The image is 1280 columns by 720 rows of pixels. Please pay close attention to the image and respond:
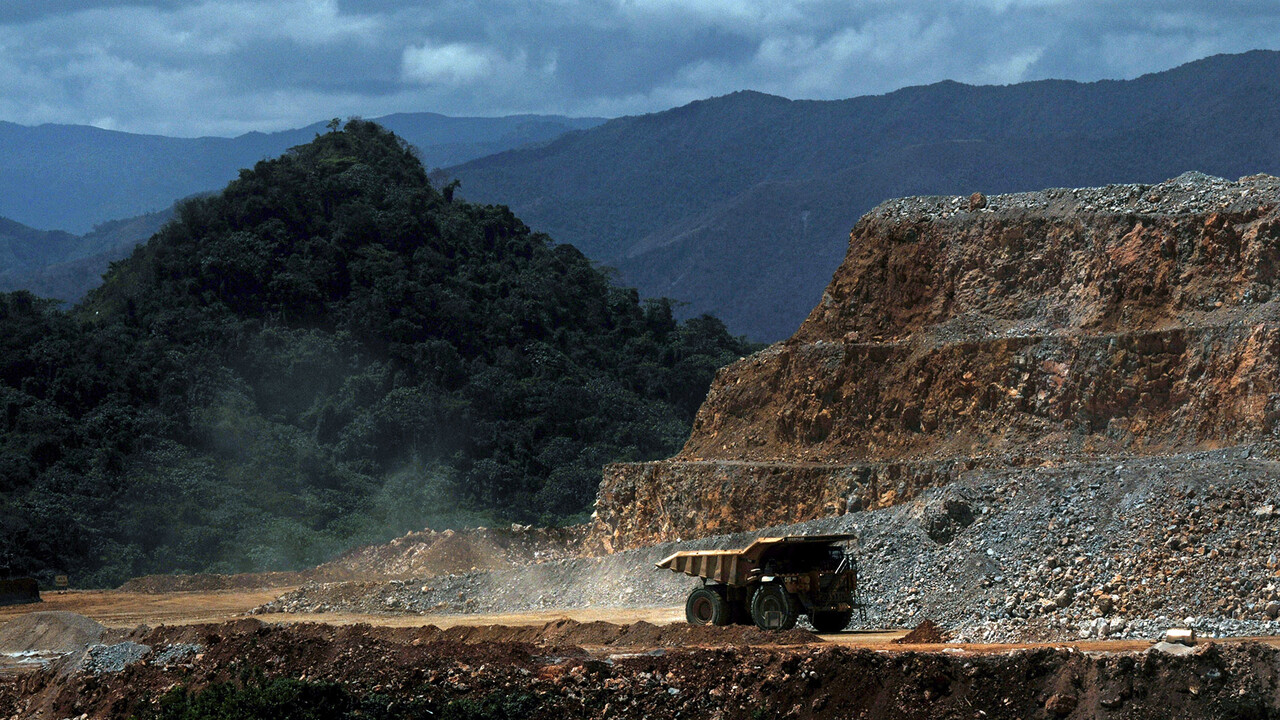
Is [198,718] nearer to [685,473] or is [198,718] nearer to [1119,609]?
[1119,609]

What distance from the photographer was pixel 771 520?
3300cm

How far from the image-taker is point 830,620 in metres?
22.1

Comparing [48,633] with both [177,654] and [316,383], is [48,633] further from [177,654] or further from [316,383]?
[316,383]

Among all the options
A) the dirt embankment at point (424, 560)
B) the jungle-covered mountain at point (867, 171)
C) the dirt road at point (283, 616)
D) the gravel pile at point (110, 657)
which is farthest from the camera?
the jungle-covered mountain at point (867, 171)

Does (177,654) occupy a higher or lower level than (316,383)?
lower

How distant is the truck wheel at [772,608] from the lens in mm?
21562

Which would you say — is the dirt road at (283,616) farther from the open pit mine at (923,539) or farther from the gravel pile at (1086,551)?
the gravel pile at (1086,551)

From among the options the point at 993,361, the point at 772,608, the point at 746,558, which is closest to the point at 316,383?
the point at 993,361

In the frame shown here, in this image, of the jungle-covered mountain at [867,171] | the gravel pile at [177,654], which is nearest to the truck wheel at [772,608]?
the gravel pile at [177,654]

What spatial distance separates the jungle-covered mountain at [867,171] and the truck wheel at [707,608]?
11511 centimetres

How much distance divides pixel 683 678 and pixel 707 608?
539cm

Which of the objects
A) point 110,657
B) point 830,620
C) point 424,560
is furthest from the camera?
point 424,560

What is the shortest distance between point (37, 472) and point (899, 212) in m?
33.8

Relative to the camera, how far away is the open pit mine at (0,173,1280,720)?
56.0ft
